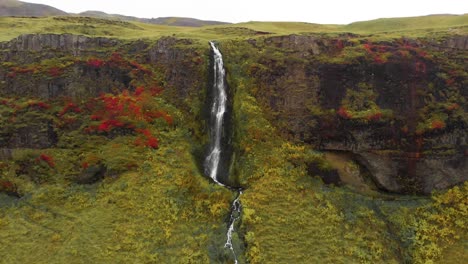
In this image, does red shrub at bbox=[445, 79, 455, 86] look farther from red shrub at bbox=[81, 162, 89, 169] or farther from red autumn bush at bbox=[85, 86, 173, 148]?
red shrub at bbox=[81, 162, 89, 169]

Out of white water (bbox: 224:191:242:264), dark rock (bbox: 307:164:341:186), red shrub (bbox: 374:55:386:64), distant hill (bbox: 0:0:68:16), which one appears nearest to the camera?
white water (bbox: 224:191:242:264)

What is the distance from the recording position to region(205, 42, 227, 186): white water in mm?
32500

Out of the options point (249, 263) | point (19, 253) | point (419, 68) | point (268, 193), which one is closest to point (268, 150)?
point (268, 193)

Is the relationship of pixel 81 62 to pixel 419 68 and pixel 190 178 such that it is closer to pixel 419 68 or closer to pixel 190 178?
pixel 190 178

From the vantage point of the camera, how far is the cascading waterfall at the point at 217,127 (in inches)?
1102

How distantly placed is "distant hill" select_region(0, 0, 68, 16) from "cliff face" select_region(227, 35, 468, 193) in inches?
5187

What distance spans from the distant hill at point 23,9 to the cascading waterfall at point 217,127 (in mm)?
126081

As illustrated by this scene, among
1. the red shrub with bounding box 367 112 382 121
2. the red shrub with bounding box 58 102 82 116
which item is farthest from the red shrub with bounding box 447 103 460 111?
the red shrub with bounding box 58 102 82 116

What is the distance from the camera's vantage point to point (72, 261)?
2427cm

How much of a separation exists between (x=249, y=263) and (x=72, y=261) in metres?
11.7

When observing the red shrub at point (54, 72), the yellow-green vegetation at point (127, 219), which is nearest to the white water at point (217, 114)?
the yellow-green vegetation at point (127, 219)

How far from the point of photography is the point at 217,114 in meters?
35.5

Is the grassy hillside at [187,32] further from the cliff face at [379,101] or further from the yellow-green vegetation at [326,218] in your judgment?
the yellow-green vegetation at [326,218]

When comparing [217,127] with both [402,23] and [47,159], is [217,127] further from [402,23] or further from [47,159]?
[402,23]
